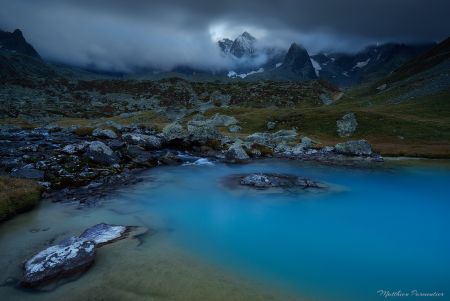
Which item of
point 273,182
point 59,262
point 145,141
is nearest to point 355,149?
point 273,182

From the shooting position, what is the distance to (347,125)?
258 ft

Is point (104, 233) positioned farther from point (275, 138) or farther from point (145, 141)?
point (275, 138)

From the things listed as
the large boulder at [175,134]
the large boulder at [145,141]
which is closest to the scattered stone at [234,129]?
the large boulder at [175,134]

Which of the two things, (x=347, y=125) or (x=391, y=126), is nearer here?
(x=391, y=126)

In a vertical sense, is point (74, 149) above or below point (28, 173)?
above

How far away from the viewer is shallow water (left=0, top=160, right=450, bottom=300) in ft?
51.9

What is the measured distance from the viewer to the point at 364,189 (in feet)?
123

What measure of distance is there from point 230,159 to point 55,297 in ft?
132

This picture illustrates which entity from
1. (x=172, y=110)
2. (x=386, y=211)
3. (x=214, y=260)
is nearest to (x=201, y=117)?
(x=172, y=110)

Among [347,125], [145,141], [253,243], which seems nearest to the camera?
[253,243]

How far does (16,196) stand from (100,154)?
15294mm

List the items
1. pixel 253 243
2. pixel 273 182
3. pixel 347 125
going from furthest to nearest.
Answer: pixel 347 125 → pixel 273 182 → pixel 253 243

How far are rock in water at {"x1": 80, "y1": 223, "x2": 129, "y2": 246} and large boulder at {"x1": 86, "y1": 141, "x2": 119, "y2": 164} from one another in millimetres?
19645

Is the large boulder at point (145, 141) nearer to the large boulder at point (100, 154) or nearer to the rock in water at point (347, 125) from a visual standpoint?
the large boulder at point (100, 154)
